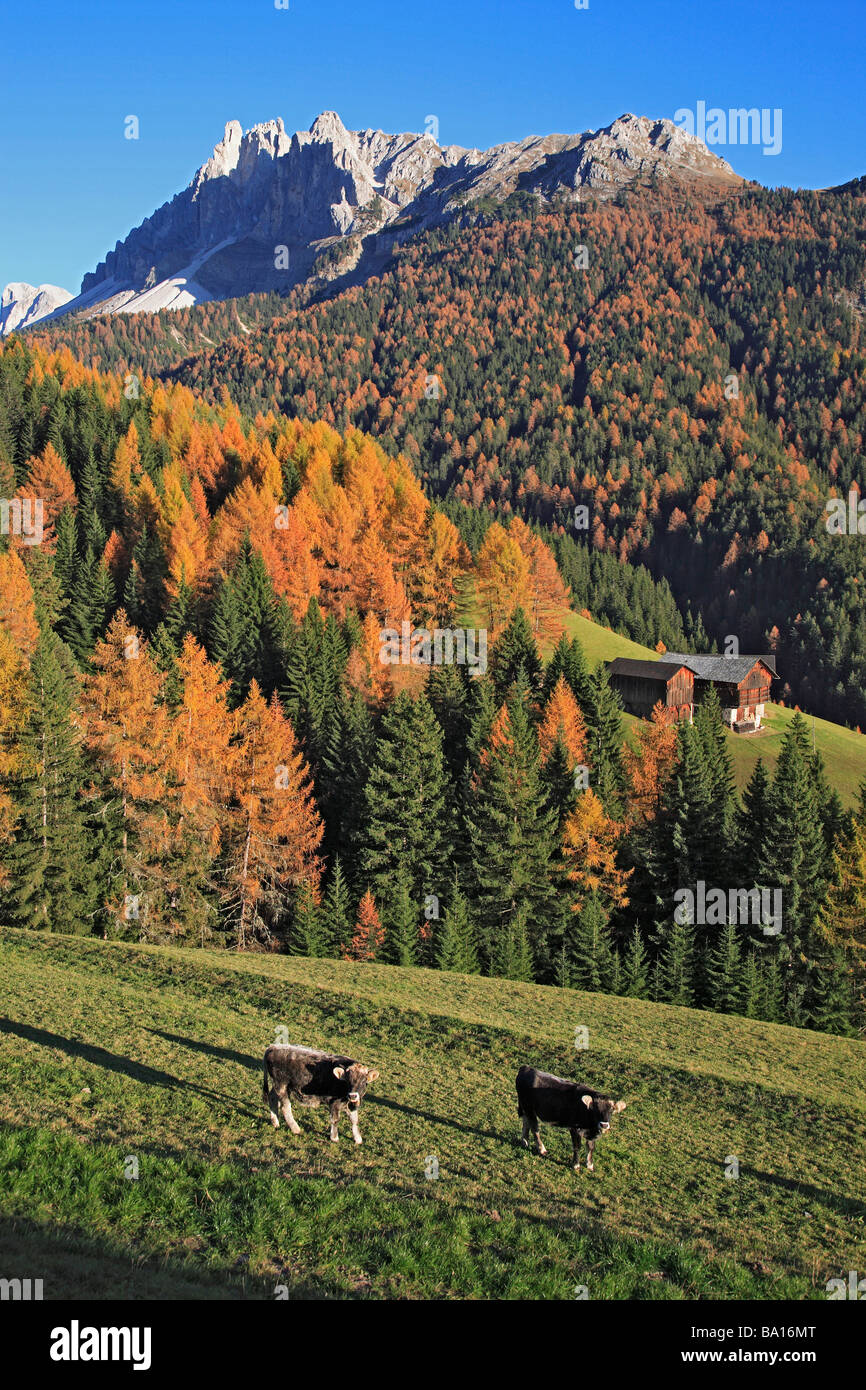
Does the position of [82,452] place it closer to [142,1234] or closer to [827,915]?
[827,915]

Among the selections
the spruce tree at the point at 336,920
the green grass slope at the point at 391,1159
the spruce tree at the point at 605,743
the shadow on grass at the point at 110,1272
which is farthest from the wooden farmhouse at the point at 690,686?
the shadow on grass at the point at 110,1272

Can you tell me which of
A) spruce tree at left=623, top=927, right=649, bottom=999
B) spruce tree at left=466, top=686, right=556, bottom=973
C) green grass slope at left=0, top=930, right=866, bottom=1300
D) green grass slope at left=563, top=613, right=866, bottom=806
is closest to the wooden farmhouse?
green grass slope at left=563, top=613, right=866, bottom=806

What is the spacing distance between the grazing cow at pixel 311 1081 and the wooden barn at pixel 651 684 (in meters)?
72.2

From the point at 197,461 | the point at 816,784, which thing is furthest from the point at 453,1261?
the point at 197,461

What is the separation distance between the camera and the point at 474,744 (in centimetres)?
5547

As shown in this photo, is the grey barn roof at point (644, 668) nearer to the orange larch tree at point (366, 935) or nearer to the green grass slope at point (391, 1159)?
the orange larch tree at point (366, 935)

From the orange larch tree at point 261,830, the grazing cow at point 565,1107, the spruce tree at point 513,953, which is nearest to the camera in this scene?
the grazing cow at point 565,1107

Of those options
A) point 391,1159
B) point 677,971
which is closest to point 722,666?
point 677,971

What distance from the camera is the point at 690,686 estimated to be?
85938mm

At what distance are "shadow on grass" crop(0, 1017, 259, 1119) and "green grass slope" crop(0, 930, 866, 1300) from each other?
64 millimetres

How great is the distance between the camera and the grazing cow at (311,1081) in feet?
42.7

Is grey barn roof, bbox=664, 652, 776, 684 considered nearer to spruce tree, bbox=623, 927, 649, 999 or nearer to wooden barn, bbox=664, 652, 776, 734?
wooden barn, bbox=664, 652, 776, 734

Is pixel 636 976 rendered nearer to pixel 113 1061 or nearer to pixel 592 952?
pixel 592 952

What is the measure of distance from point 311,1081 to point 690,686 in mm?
78978
